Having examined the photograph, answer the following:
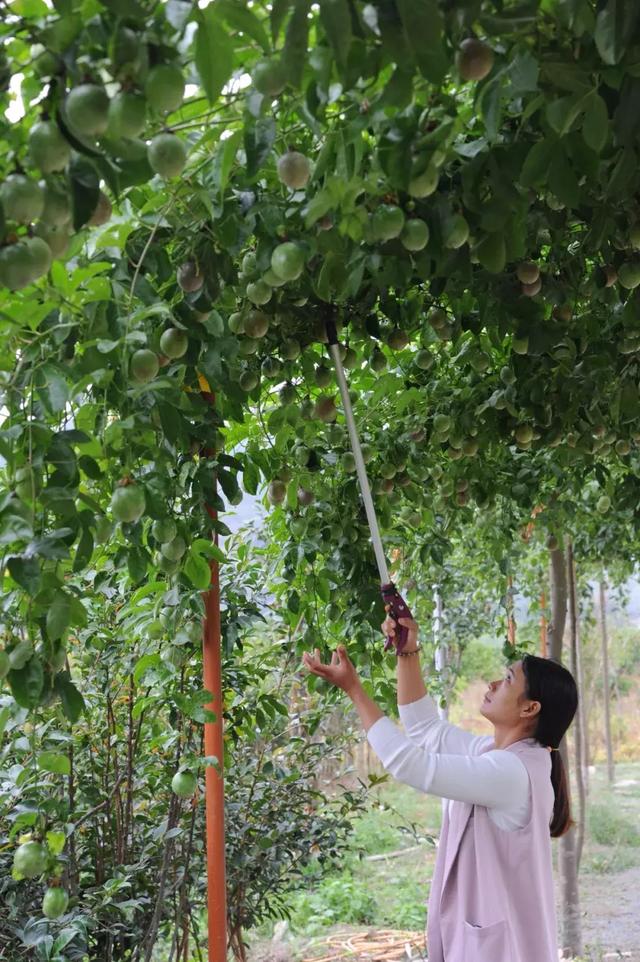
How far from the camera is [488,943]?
171 cm

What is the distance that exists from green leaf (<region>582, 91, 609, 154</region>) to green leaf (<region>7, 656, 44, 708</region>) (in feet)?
2.61

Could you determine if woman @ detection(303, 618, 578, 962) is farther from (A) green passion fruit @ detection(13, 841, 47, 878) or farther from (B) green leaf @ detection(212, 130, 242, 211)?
(B) green leaf @ detection(212, 130, 242, 211)

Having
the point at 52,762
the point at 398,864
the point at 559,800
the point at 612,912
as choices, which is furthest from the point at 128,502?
the point at 398,864

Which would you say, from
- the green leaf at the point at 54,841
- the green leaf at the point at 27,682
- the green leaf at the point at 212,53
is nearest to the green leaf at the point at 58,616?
the green leaf at the point at 27,682

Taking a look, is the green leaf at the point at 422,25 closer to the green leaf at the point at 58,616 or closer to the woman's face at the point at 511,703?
the green leaf at the point at 58,616

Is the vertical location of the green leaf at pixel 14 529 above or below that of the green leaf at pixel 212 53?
below

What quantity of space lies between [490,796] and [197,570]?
0.61 metres

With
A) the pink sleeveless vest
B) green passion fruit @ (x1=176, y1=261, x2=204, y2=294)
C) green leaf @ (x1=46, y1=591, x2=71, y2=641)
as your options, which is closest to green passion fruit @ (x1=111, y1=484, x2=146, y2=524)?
green leaf @ (x1=46, y1=591, x2=71, y2=641)

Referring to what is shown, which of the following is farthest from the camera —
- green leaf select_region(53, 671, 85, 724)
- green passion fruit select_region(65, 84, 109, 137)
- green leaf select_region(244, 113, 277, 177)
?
green leaf select_region(53, 671, 85, 724)

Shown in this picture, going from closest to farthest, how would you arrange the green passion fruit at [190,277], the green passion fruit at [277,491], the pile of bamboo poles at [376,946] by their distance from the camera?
the green passion fruit at [190,277] → the green passion fruit at [277,491] → the pile of bamboo poles at [376,946]

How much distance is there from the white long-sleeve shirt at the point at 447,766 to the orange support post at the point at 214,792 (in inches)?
10.7

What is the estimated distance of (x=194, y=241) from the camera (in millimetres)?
1255

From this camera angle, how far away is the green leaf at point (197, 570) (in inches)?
62.1

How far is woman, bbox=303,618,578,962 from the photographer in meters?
1.64
